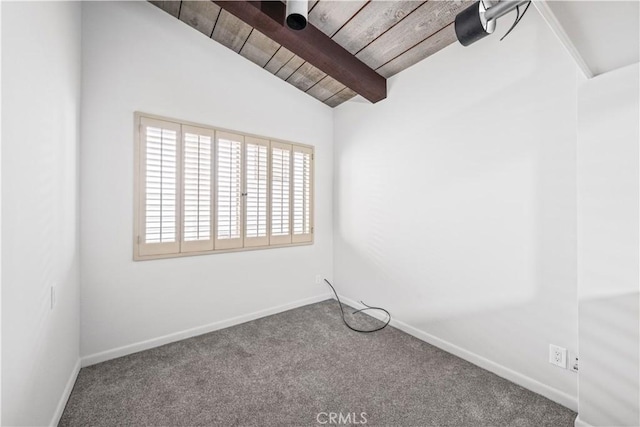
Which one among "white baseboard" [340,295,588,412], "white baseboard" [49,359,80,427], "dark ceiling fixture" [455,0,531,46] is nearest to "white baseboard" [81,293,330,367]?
"white baseboard" [49,359,80,427]

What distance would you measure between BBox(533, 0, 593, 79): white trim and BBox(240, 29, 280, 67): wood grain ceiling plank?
2200mm

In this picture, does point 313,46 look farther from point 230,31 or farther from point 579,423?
point 579,423

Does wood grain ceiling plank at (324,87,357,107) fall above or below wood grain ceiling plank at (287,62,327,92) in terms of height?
below

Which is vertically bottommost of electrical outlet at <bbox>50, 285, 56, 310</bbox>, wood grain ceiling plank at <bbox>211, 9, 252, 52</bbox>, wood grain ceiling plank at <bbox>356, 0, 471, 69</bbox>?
electrical outlet at <bbox>50, 285, 56, 310</bbox>

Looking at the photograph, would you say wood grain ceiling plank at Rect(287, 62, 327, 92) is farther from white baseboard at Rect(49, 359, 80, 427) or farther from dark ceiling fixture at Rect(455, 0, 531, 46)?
white baseboard at Rect(49, 359, 80, 427)

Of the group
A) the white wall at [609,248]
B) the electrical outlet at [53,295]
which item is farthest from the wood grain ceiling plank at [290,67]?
the electrical outlet at [53,295]

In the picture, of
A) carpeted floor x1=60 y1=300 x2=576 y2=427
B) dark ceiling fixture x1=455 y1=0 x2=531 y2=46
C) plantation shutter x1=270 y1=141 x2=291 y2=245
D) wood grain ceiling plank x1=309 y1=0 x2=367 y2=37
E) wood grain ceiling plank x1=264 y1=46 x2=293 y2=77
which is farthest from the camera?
plantation shutter x1=270 y1=141 x2=291 y2=245

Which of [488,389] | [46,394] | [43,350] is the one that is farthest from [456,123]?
[46,394]

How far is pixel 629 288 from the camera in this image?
1.31 metres

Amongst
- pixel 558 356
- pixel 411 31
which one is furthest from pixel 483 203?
pixel 411 31

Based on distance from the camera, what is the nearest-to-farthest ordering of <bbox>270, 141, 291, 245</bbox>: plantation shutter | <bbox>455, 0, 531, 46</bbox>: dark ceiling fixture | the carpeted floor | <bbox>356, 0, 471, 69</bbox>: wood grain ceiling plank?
<bbox>455, 0, 531, 46</bbox>: dark ceiling fixture → the carpeted floor → <bbox>356, 0, 471, 69</bbox>: wood grain ceiling plank → <bbox>270, 141, 291, 245</bbox>: plantation shutter

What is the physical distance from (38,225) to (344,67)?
92.6 inches

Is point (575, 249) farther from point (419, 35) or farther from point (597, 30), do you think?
point (419, 35)

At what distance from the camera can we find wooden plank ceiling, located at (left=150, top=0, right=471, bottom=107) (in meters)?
2.02
